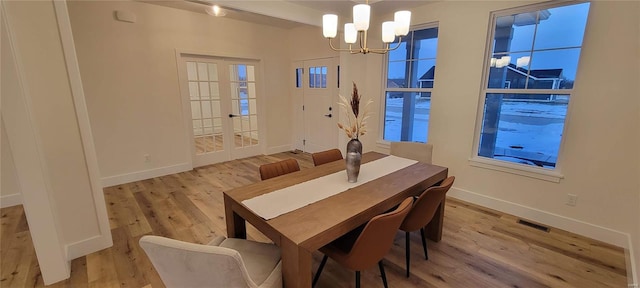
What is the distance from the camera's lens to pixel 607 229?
2.44 meters

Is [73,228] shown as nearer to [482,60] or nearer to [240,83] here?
[240,83]

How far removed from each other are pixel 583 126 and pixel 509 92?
2.30 feet

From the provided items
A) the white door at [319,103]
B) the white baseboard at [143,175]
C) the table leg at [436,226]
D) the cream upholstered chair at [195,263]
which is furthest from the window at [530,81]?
the white baseboard at [143,175]

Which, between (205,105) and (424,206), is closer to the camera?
(424,206)

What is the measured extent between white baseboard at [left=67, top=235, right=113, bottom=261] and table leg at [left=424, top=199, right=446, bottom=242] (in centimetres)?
292

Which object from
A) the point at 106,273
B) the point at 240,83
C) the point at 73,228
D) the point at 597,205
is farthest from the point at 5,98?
the point at 597,205

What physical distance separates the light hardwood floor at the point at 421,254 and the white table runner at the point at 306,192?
2.29ft

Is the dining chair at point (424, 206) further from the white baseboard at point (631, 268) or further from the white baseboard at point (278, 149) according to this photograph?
the white baseboard at point (278, 149)

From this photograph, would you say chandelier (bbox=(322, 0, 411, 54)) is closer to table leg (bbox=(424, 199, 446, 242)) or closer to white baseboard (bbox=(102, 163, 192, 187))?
table leg (bbox=(424, 199, 446, 242))

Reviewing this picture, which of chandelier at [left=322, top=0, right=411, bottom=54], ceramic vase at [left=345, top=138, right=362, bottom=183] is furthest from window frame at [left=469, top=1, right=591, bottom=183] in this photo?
ceramic vase at [left=345, top=138, right=362, bottom=183]

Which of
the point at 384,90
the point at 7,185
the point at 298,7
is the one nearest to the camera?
the point at 7,185

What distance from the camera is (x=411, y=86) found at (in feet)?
12.3

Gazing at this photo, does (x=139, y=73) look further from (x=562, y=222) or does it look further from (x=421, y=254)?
(x=562, y=222)

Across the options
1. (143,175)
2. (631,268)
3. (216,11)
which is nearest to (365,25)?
(631,268)
